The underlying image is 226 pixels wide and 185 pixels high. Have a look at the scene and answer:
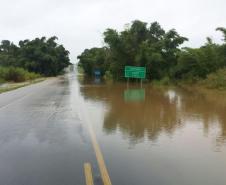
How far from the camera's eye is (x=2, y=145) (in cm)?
1010

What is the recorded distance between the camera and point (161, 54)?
4788 centimetres

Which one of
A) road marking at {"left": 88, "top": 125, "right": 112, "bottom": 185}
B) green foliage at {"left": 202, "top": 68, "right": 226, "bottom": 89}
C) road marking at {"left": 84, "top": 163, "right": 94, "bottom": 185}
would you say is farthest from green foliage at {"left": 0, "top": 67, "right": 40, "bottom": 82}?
road marking at {"left": 84, "top": 163, "right": 94, "bottom": 185}

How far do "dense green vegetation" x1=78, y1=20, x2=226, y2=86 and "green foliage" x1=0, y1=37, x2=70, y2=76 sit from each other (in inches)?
1680

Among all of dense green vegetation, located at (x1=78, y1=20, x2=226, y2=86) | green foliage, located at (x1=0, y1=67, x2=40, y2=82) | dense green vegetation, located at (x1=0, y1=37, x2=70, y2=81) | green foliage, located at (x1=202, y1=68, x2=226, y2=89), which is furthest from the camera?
dense green vegetation, located at (x1=0, y1=37, x2=70, y2=81)

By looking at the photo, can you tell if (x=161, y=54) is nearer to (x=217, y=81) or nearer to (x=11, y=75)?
(x=217, y=81)

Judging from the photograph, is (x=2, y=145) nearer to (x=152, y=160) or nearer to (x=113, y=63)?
(x=152, y=160)


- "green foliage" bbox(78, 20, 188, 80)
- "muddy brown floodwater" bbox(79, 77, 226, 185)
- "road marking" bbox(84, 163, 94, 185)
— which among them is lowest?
"muddy brown floodwater" bbox(79, 77, 226, 185)

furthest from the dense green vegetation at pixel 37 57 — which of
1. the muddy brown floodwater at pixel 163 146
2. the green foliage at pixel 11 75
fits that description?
the muddy brown floodwater at pixel 163 146

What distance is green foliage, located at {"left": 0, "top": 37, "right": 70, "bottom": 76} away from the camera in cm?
9238

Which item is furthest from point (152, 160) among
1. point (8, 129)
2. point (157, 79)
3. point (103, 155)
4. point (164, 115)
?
point (157, 79)

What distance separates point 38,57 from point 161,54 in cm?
4999

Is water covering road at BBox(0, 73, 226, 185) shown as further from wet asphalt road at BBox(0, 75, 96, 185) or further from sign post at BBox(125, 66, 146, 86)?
sign post at BBox(125, 66, 146, 86)

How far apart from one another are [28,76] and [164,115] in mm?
54639

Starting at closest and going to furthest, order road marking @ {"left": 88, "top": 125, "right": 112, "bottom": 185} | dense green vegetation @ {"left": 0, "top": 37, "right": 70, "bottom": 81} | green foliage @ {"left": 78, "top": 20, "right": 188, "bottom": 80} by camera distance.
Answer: road marking @ {"left": 88, "top": 125, "right": 112, "bottom": 185} < green foliage @ {"left": 78, "top": 20, "right": 188, "bottom": 80} < dense green vegetation @ {"left": 0, "top": 37, "right": 70, "bottom": 81}
